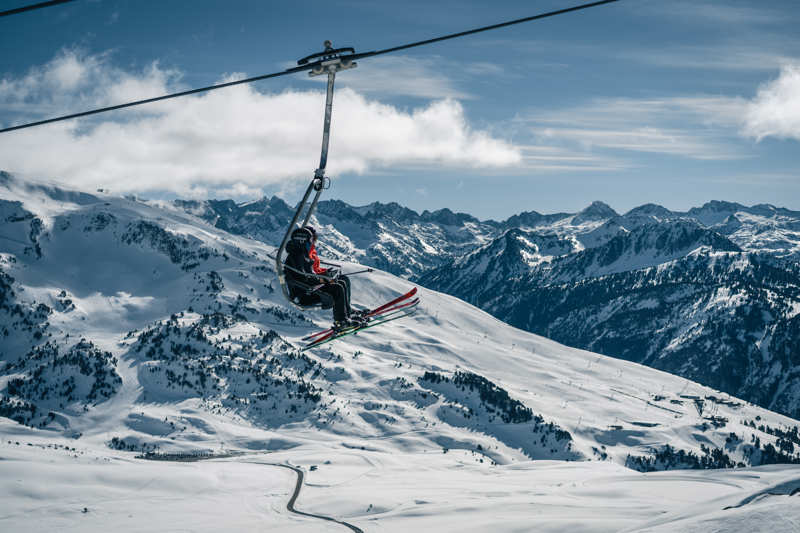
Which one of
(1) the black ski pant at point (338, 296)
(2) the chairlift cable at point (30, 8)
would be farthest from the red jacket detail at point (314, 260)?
(2) the chairlift cable at point (30, 8)

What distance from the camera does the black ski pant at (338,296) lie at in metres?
20.8

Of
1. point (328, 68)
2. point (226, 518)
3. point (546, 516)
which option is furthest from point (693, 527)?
point (226, 518)

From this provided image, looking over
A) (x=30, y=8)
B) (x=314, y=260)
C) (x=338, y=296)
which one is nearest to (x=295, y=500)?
(x=338, y=296)

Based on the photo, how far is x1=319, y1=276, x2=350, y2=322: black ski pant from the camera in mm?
20750

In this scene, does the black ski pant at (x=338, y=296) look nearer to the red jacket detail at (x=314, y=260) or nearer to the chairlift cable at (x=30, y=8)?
the red jacket detail at (x=314, y=260)

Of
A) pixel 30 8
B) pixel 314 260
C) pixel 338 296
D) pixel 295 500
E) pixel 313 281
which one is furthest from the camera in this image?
pixel 295 500

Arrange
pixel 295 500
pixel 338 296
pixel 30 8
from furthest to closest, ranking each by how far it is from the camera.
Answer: pixel 295 500 → pixel 338 296 → pixel 30 8

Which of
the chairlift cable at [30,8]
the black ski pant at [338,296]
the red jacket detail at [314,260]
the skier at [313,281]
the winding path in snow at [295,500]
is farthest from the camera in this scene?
the winding path in snow at [295,500]

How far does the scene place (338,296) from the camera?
68.2ft

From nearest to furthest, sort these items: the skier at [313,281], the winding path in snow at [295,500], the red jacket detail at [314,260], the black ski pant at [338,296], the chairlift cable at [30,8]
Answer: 1. the chairlift cable at [30,8]
2. the skier at [313,281]
3. the red jacket detail at [314,260]
4. the black ski pant at [338,296]
5. the winding path in snow at [295,500]

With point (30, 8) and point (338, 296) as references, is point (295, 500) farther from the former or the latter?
point (30, 8)

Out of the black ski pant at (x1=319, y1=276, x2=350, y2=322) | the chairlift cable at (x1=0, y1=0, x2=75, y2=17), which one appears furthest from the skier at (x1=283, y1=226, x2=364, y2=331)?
the chairlift cable at (x1=0, y1=0, x2=75, y2=17)

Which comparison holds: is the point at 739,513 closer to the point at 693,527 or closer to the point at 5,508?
the point at 693,527

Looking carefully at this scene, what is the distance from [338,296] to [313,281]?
1.16 metres
